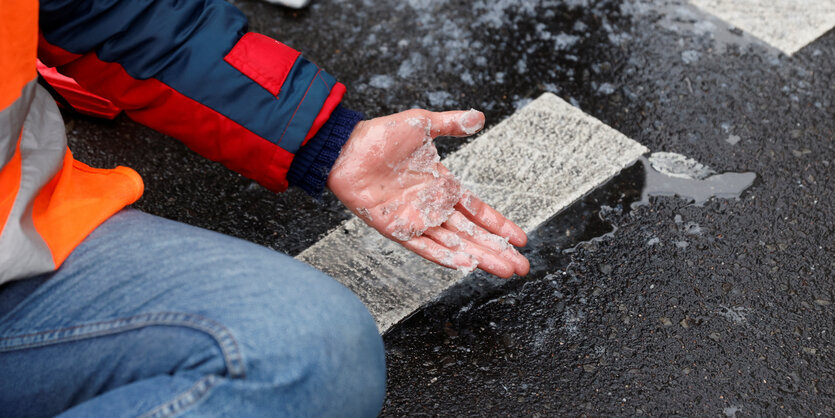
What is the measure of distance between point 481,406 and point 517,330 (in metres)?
0.25

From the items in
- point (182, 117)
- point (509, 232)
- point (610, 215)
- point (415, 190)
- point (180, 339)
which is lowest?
point (610, 215)

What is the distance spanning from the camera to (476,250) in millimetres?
1741

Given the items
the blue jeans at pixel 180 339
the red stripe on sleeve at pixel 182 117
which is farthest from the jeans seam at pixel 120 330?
the red stripe on sleeve at pixel 182 117

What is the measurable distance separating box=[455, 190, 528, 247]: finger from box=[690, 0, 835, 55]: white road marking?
5.09 ft

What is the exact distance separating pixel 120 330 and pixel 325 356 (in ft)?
1.14

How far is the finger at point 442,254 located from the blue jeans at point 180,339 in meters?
0.46

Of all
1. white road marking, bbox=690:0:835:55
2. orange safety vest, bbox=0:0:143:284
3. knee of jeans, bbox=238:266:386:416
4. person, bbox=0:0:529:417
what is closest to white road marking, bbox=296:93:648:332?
person, bbox=0:0:529:417

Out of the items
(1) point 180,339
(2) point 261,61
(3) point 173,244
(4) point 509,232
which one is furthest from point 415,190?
(1) point 180,339

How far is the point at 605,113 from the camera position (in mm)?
2488

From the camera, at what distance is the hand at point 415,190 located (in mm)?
1697

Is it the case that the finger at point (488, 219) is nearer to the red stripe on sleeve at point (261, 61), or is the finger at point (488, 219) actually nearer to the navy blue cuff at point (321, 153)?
the navy blue cuff at point (321, 153)

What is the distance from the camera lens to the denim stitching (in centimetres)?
105

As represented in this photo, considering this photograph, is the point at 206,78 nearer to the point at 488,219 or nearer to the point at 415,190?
the point at 415,190

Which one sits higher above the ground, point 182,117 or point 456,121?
point 182,117
